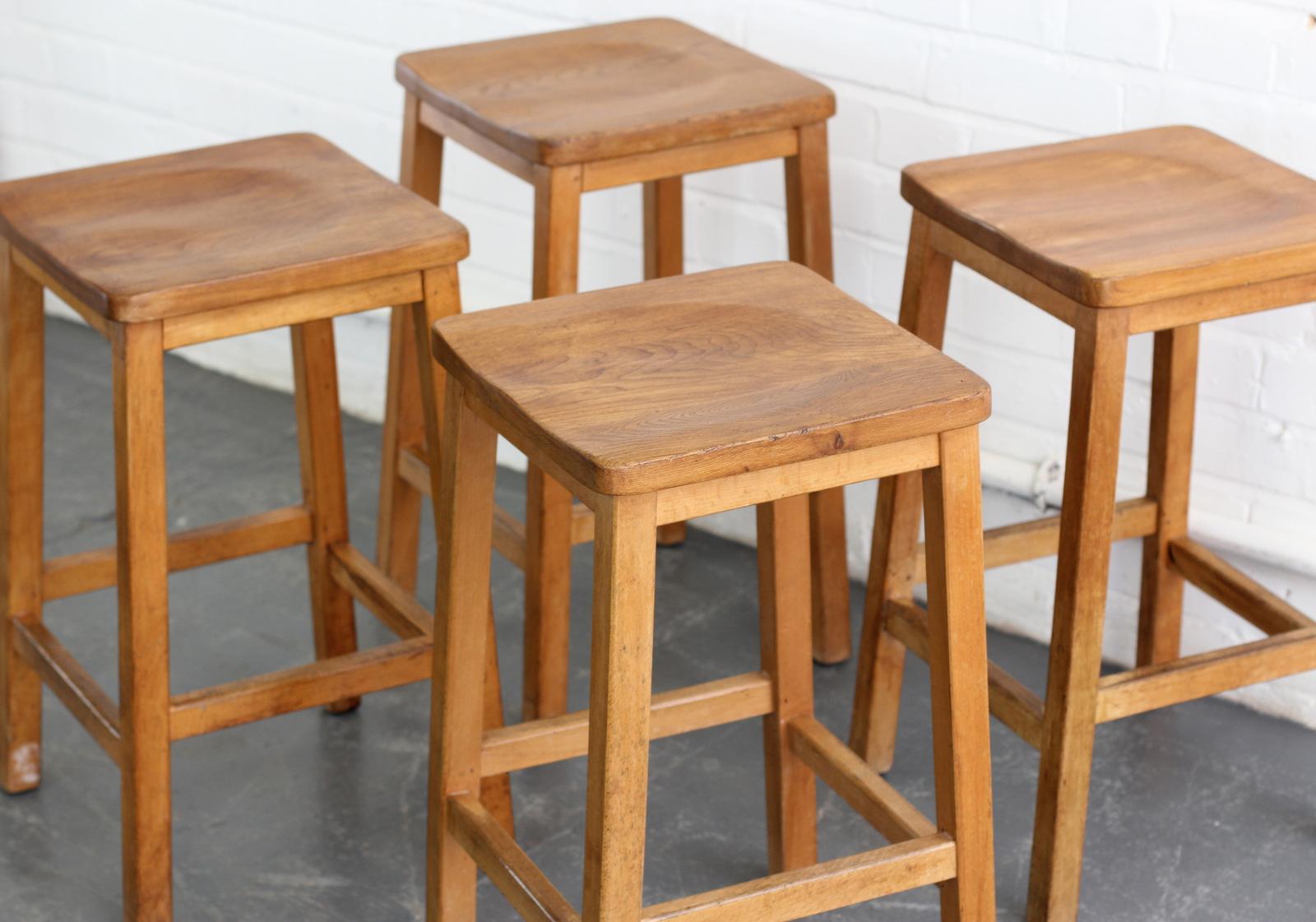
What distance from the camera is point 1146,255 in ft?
5.80

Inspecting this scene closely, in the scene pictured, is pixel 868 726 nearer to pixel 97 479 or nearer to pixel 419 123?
pixel 419 123

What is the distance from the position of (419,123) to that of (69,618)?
89cm

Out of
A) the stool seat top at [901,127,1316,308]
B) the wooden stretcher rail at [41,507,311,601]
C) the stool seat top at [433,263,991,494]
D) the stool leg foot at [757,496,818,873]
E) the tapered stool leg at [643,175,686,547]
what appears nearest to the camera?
the stool seat top at [433,263,991,494]

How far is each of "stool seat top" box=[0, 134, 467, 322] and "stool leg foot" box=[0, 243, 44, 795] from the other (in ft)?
0.45

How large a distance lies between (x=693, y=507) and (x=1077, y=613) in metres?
0.58

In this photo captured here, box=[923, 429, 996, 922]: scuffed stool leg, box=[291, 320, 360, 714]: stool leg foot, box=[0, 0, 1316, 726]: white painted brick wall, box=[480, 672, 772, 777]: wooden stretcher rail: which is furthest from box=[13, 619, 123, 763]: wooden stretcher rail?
box=[0, 0, 1316, 726]: white painted brick wall

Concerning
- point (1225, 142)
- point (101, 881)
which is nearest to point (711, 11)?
point (1225, 142)

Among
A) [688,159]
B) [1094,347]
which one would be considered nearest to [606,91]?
[688,159]

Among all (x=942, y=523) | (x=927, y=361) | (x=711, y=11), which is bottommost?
(x=942, y=523)

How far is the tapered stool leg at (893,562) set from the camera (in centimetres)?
208

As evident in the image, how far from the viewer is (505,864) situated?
1.74 m

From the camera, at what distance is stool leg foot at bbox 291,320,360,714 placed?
2.30m

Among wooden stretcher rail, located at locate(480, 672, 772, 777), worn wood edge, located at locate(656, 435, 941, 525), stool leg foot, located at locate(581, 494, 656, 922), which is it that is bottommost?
wooden stretcher rail, located at locate(480, 672, 772, 777)

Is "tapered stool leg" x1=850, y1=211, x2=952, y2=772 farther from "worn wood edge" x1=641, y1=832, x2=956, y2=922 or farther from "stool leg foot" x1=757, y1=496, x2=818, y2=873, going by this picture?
"worn wood edge" x1=641, y1=832, x2=956, y2=922
